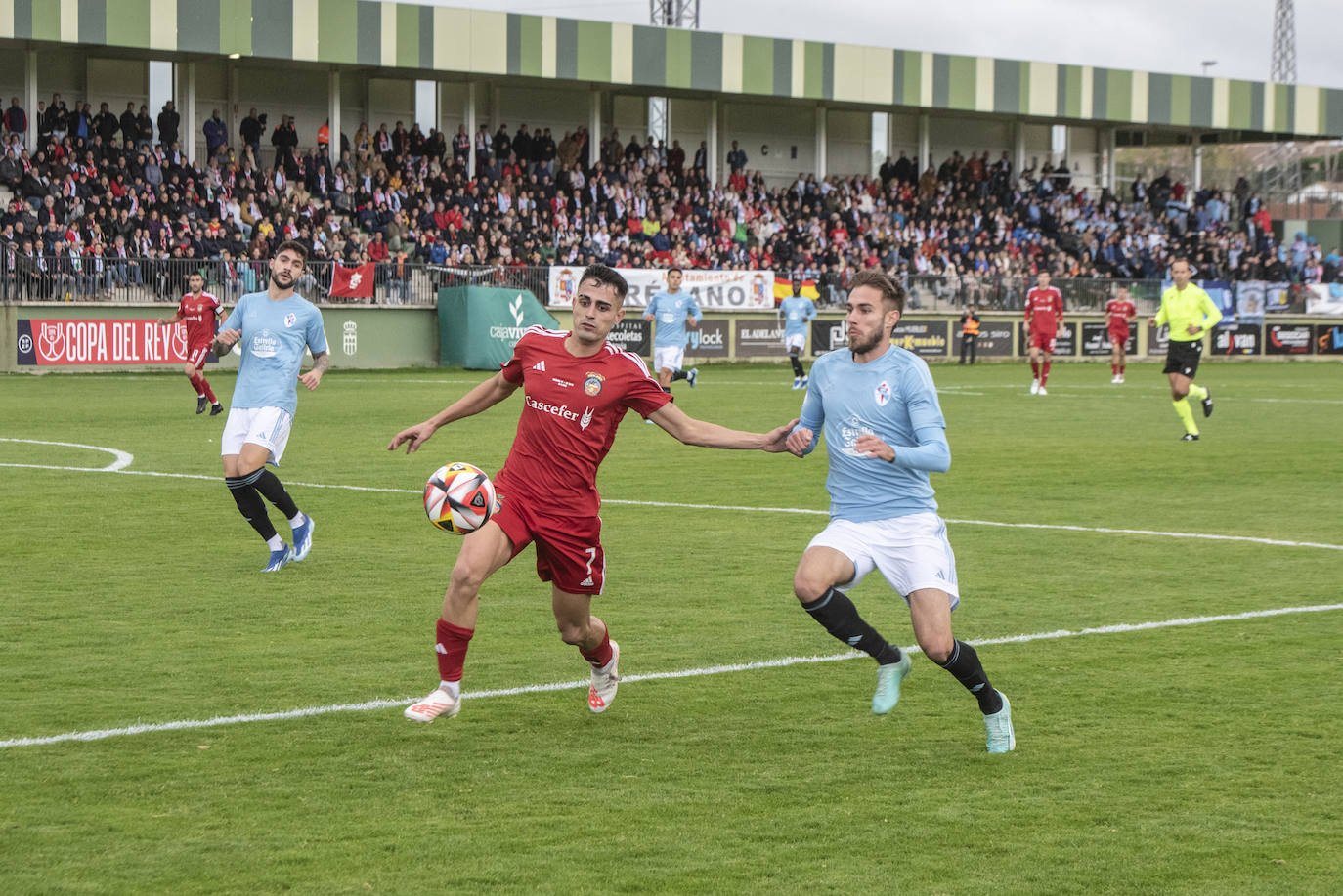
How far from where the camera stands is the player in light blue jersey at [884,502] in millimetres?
6305

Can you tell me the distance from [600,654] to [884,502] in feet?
4.47

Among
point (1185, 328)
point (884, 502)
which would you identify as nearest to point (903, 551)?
point (884, 502)

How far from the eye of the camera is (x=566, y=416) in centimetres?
686

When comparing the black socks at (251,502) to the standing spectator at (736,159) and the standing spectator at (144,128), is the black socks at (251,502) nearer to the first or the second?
the standing spectator at (144,128)

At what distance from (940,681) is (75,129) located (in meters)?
35.5

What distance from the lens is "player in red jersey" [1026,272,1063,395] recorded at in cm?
3053

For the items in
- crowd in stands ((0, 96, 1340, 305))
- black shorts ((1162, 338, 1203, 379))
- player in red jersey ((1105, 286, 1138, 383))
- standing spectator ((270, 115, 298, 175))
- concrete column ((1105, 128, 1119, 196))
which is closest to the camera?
black shorts ((1162, 338, 1203, 379))

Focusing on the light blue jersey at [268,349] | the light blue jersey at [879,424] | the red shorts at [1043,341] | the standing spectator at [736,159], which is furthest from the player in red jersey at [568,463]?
the standing spectator at [736,159]

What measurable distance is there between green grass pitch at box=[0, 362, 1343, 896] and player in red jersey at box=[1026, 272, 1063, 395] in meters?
16.2

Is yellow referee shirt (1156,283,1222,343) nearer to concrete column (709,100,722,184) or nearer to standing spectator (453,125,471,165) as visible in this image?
standing spectator (453,125,471,165)

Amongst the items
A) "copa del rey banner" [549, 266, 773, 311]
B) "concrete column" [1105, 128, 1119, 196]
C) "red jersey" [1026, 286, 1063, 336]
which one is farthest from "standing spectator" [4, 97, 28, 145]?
"concrete column" [1105, 128, 1119, 196]

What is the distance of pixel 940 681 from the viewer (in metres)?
7.57

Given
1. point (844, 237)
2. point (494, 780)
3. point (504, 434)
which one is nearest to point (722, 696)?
point (494, 780)

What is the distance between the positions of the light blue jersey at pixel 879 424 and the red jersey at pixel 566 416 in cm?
78
